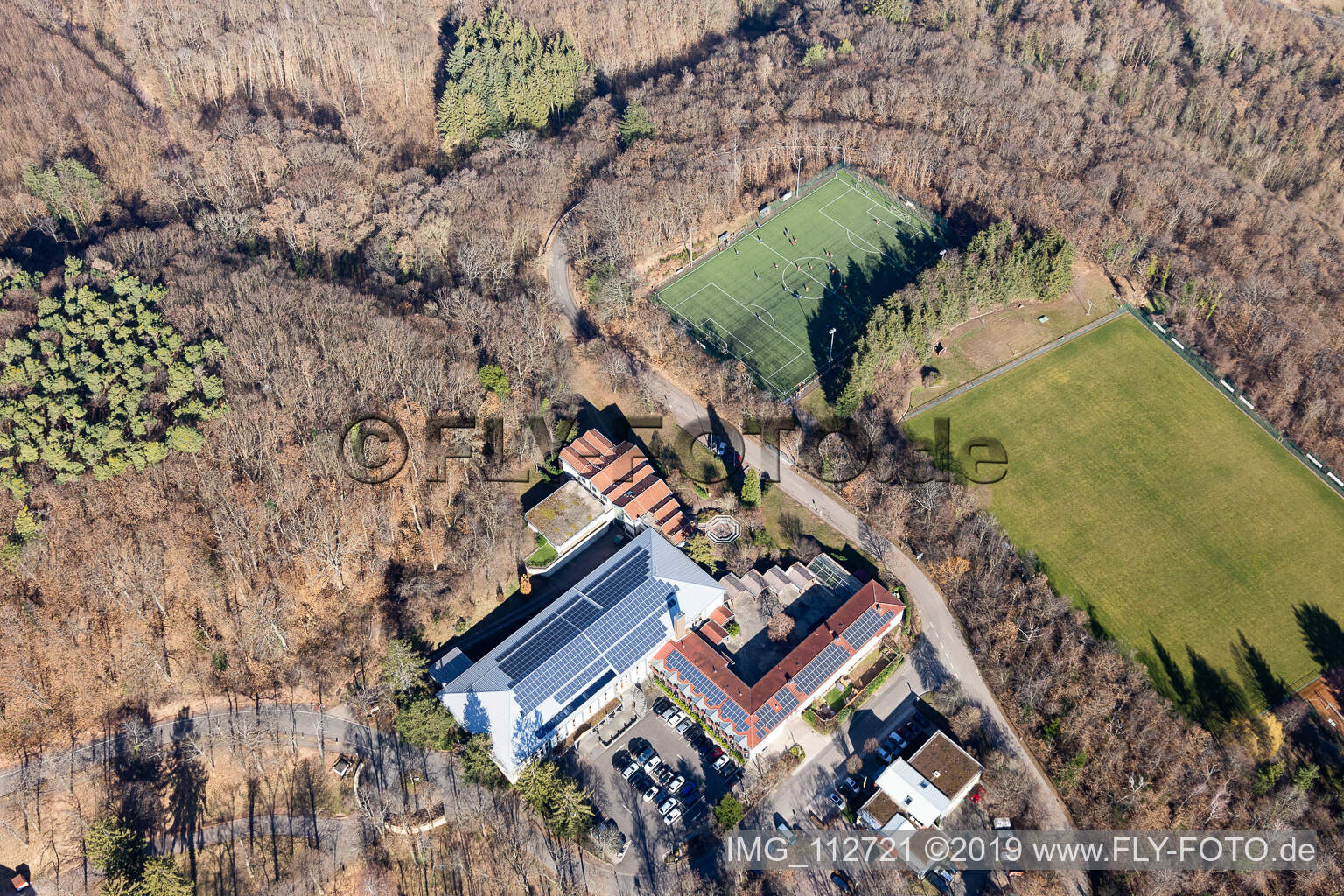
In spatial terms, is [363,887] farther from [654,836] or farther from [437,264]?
[437,264]

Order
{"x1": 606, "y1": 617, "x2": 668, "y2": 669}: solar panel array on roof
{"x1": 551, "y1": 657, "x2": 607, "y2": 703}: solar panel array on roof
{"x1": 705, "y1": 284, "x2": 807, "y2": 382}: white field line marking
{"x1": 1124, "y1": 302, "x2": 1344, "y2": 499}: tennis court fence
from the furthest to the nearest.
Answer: {"x1": 705, "y1": 284, "x2": 807, "y2": 382}: white field line marking < {"x1": 1124, "y1": 302, "x2": 1344, "y2": 499}: tennis court fence < {"x1": 606, "y1": 617, "x2": 668, "y2": 669}: solar panel array on roof < {"x1": 551, "y1": 657, "x2": 607, "y2": 703}: solar panel array on roof

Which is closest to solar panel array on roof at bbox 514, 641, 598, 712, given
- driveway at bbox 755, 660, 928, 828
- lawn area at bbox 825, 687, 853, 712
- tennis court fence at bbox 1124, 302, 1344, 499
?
driveway at bbox 755, 660, 928, 828

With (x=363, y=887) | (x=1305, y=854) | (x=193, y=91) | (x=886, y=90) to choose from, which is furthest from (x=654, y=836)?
(x=193, y=91)

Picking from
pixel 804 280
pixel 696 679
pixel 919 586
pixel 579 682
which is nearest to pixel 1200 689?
pixel 919 586

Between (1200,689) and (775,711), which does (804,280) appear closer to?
(775,711)

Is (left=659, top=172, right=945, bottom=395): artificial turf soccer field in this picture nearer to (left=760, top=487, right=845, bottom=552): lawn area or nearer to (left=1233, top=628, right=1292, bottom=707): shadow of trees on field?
(left=760, top=487, right=845, bottom=552): lawn area

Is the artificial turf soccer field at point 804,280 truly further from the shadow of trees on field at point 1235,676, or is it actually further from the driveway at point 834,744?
the shadow of trees on field at point 1235,676

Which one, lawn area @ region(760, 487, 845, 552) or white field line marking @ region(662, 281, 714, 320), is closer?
lawn area @ region(760, 487, 845, 552)
